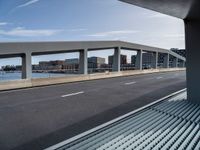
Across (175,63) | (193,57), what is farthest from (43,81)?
(175,63)

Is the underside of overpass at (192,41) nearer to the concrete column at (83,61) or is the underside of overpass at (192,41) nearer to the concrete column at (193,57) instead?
the concrete column at (193,57)

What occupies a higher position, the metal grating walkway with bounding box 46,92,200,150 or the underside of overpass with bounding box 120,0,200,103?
the underside of overpass with bounding box 120,0,200,103

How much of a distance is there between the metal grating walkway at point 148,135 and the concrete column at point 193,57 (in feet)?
6.94

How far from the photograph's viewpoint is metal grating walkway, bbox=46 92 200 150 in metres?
4.42

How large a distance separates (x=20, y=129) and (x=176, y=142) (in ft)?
14.2

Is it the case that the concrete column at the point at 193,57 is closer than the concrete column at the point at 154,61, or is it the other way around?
the concrete column at the point at 193,57

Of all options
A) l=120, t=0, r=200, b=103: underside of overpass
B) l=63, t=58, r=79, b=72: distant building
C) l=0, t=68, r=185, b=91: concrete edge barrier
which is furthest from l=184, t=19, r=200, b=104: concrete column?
l=63, t=58, r=79, b=72: distant building

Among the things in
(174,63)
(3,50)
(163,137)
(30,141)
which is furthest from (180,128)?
(174,63)

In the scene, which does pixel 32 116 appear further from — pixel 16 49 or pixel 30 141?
pixel 16 49

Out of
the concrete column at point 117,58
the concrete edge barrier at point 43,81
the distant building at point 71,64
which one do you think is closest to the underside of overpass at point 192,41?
the concrete edge barrier at point 43,81

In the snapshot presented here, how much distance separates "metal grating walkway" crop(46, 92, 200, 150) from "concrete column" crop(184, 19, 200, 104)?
83.3 inches

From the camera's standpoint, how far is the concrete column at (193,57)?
8273 millimetres

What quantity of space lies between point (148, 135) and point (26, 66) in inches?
701

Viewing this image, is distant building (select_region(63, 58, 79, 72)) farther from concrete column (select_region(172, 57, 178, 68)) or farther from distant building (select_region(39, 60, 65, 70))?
concrete column (select_region(172, 57, 178, 68))
